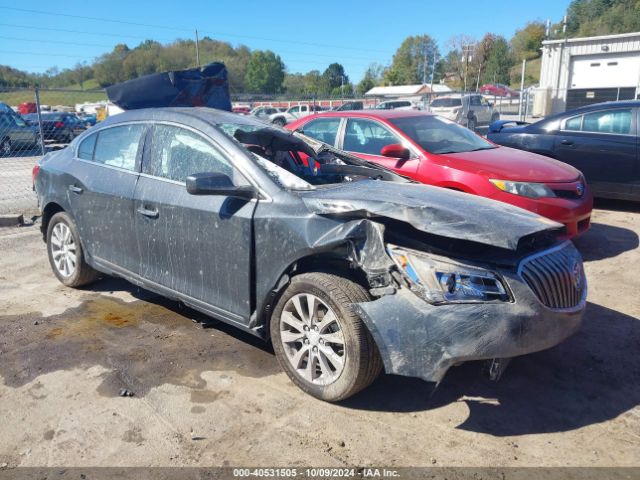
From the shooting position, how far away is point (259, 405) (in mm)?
3133

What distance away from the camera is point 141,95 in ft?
22.1

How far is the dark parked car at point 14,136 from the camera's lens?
54.6 feet

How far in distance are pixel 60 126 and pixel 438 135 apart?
17.5 m

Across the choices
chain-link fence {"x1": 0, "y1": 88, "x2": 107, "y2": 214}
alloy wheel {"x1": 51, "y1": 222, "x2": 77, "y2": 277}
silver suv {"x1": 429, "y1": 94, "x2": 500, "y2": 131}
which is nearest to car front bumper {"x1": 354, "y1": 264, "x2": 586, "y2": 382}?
alloy wheel {"x1": 51, "y1": 222, "x2": 77, "y2": 277}

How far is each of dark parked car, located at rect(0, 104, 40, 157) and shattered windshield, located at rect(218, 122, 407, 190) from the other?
14.7 m

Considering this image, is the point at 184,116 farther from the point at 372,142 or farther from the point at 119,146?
the point at 372,142

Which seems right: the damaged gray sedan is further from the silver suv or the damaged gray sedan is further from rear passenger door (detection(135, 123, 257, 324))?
the silver suv

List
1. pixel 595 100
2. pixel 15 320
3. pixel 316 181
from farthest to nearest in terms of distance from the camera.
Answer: pixel 595 100
pixel 15 320
pixel 316 181

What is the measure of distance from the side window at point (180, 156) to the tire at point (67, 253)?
126 cm

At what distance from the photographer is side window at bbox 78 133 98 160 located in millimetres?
4766

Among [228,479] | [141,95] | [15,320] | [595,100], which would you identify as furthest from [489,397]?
[595,100]

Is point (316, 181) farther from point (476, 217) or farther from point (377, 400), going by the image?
point (377, 400)

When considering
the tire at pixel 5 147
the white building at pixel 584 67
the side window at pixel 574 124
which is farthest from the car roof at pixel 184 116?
the white building at pixel 584 67

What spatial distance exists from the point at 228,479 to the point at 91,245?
2.80 meters
